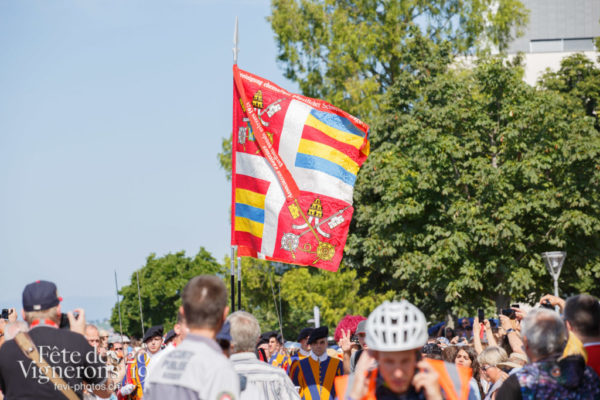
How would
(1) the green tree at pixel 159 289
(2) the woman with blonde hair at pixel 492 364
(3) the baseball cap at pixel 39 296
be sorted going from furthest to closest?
(1) the green tree at pixel 159 289 < (2) the woman with blonde hair at pixel 492 364 < (3) the baseball cap at pixel 39 296

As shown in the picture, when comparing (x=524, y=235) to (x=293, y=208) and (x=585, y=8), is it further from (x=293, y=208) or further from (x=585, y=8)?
(x=585, y=8)

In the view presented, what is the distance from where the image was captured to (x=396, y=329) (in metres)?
4.03

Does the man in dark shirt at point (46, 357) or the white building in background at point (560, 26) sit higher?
the white building in background at point (560, 26)

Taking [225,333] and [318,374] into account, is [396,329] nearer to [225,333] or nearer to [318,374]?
[225,333]

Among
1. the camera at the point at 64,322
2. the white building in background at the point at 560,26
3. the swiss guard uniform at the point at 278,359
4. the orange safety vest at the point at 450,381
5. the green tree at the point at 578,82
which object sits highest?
the white building in background at the point at 560,26

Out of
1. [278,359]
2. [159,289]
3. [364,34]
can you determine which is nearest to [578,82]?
[364,34]

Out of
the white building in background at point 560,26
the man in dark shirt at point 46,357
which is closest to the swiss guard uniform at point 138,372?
the man in dark shirt at point 46,357

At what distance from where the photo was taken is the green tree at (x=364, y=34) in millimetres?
30047

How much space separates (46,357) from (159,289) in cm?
6664

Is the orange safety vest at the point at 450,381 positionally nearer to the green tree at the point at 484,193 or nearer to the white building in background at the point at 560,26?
the green tree at the point at 484,193

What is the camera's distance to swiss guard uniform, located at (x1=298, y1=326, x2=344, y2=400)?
920cm

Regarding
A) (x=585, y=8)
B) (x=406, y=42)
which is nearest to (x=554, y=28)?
(x=585, y=8)

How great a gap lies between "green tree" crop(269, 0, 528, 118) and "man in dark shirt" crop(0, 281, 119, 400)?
80.4 ft

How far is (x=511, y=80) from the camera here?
24.9 metres
